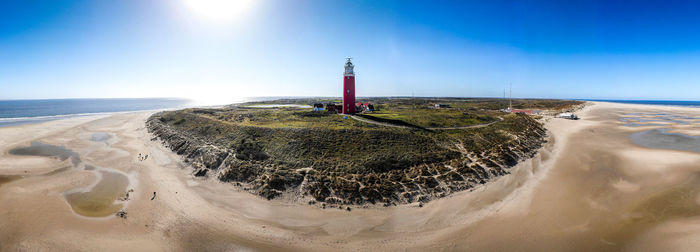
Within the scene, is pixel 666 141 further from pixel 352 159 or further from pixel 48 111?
pixel 48 111

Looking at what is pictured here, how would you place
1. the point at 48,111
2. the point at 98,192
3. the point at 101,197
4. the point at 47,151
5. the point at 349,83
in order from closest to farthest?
1. the point at 101,197
2. the point at 98,192
3. the point at 47,151
4. the point at 349,83
5. the point at 48,111

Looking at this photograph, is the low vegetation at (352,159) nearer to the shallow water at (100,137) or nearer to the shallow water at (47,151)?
the shallow water at (47,151)

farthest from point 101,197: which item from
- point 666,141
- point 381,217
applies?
point 666,141

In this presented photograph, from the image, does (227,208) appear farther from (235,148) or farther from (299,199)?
(235,148)

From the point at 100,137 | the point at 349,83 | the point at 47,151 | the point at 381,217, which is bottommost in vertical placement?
the point at 381,217

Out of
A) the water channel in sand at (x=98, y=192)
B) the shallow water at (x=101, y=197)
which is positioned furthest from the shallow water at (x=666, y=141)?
the water channel in sand at (x=98, y=192)

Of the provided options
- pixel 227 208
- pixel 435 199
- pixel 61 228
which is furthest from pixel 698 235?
pixel 61 228

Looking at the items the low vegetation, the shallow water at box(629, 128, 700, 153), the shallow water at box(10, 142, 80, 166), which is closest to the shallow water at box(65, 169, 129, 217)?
the low vegetation
